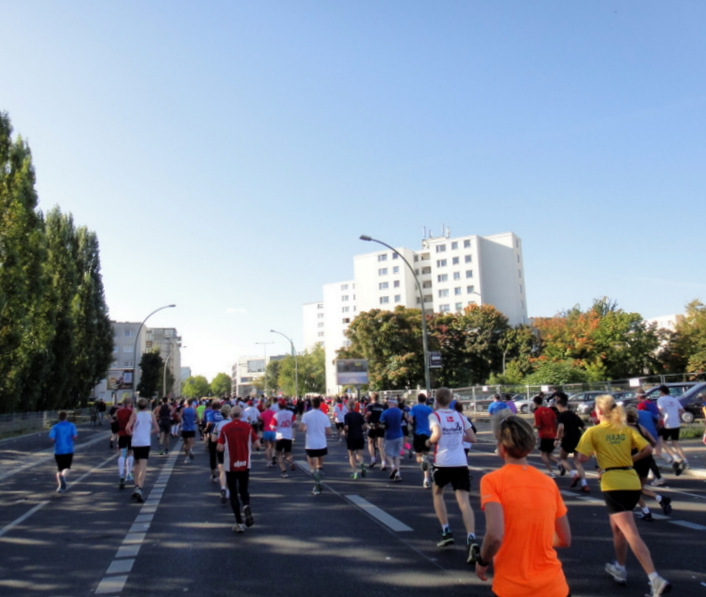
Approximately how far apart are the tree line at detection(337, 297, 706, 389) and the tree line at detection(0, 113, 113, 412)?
88.4 ft

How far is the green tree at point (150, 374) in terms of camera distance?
82188 mm

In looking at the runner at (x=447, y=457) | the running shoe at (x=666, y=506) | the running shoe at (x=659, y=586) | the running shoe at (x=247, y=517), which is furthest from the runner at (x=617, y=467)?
the running shoe at (x=247, y=517)

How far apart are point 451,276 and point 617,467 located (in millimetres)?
82357

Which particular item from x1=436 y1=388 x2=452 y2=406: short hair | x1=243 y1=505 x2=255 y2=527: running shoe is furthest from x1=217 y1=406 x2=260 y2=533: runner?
x1=436 y1=388 x2=452 y2=406: short hair

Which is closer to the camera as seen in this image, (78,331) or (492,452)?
(492,452)

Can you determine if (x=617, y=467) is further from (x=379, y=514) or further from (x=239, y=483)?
(x=239, y=483)

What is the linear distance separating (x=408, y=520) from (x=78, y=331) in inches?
1797

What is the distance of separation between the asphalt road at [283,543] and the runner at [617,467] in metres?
0.41

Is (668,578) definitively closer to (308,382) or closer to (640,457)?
(640,457)

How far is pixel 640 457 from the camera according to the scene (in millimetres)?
5879

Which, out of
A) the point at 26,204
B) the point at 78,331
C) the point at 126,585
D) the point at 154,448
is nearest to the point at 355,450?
the point at 126,585

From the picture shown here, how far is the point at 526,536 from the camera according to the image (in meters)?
3.03

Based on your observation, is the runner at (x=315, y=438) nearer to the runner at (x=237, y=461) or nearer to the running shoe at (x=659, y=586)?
the runner at (x=237, y=461)

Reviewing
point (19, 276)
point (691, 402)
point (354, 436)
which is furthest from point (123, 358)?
point (354, 436)
